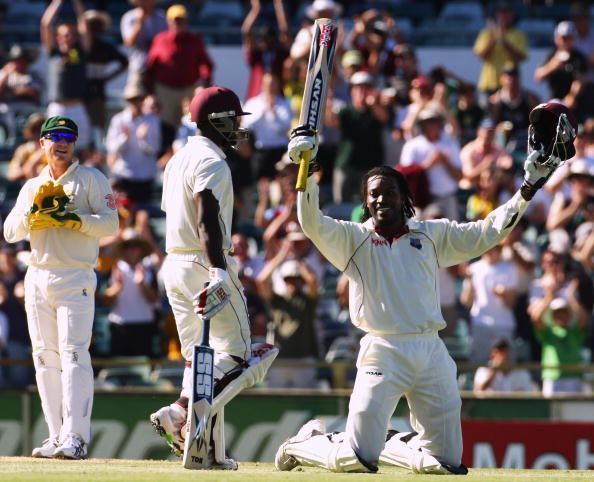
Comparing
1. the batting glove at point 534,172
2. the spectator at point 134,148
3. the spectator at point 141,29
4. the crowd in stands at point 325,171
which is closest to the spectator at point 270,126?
the crowd in stands at point 325,171

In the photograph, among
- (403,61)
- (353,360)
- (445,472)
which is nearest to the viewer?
(445,472)

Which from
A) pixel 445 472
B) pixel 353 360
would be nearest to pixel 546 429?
pixel 353 360

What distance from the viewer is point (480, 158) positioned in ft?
56.5

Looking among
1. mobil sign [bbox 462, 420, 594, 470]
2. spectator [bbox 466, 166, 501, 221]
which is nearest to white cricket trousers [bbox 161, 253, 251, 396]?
mobil sign [bbox 462, 420, 594, 470]

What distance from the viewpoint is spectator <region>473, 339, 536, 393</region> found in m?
15.1

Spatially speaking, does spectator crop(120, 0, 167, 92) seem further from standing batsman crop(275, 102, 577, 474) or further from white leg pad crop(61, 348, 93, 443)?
standing batsman crop(275, 102, 577, 474)

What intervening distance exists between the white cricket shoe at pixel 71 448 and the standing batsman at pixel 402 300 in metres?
1.43

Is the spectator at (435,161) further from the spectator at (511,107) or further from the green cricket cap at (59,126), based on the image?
the green cricket cap at (59,126)

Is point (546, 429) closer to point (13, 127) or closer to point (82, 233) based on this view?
point (82, 233)

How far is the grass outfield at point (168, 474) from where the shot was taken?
8.22 metres

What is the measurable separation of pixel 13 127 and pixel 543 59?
23.8 feet

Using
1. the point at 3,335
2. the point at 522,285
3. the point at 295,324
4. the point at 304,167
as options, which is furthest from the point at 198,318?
the point at 522,285

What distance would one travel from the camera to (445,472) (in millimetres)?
9039

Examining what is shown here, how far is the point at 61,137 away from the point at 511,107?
374 inches
